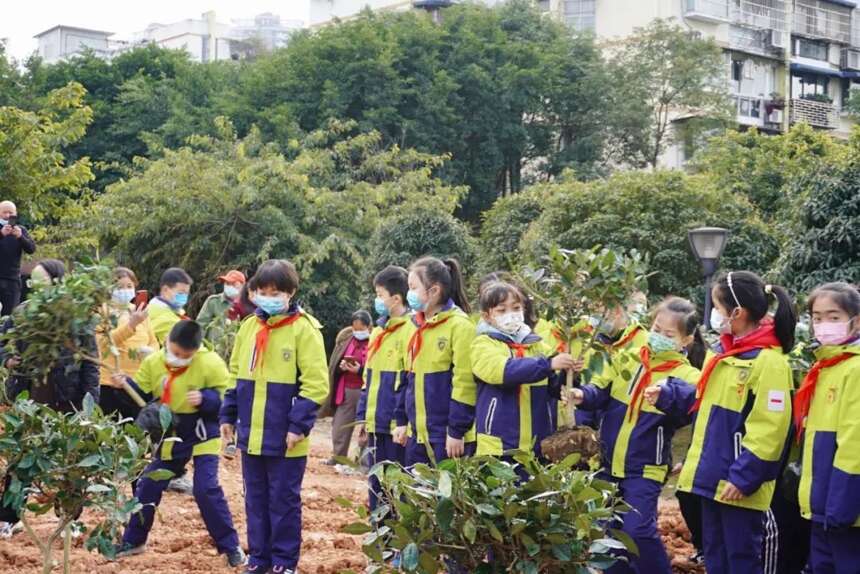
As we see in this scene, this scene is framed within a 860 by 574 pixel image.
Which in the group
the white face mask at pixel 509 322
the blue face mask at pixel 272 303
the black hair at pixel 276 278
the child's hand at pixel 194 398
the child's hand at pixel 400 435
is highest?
the black hair at pixel 276 278

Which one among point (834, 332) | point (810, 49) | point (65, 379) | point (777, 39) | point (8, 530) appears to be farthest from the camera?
point (810, 49)

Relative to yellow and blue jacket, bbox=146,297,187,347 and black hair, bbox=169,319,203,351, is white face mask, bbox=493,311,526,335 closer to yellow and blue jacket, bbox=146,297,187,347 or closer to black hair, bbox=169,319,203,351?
black hair, bbox=169,319,203,351

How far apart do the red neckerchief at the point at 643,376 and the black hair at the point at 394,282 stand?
5.55ft

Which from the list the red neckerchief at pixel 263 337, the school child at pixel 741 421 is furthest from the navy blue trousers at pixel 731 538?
the red neckerchief at pixel 263 337

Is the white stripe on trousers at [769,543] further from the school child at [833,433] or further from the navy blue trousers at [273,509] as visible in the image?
the navy blue trousers at [273,509]

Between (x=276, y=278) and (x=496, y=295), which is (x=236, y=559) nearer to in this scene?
(x=276, y=278)

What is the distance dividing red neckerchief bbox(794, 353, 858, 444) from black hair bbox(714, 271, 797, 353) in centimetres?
32

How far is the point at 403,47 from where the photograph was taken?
33.2 m

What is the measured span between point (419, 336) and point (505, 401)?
77 cm

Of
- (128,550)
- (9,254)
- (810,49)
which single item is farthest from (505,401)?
(810,49)

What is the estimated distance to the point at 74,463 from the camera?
556 centimetres

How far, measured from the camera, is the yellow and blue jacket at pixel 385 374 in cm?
750

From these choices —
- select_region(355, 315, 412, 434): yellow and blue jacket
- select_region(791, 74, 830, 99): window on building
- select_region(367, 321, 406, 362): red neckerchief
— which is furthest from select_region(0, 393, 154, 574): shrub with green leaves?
select_region(791, 74, 830, 99): window on building

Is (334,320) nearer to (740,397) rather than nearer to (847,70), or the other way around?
(740,397)
